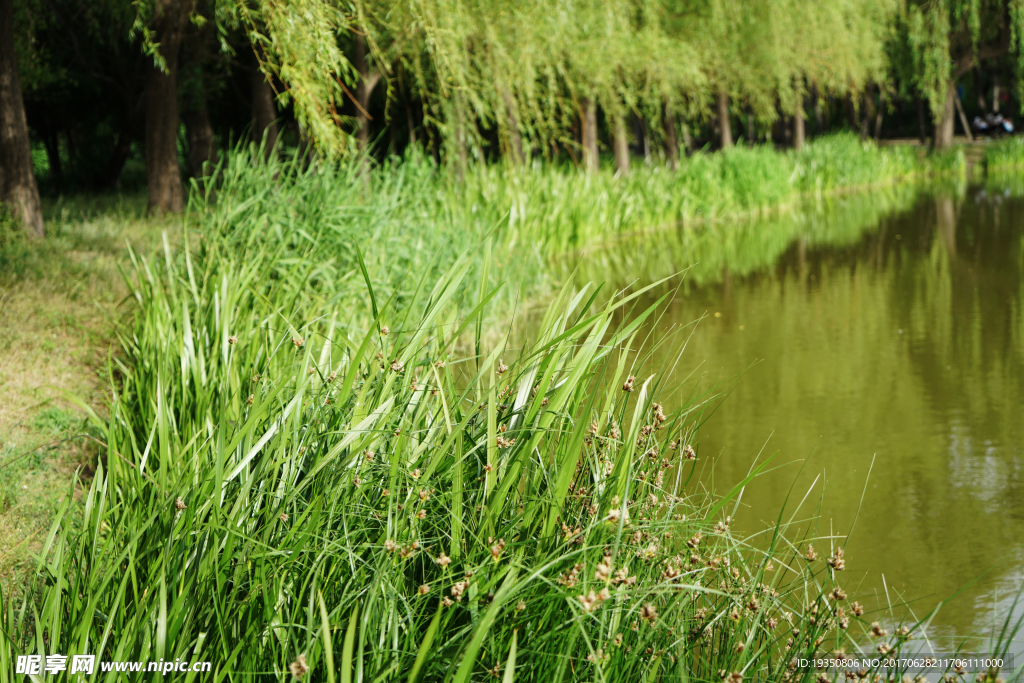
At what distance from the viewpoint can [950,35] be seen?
23.2 meters

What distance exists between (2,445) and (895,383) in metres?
5.28

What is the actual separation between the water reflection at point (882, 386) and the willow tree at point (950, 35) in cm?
1109

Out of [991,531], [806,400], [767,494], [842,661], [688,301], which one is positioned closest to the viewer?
[842,661]

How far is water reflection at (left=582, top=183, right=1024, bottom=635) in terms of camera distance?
149 inches

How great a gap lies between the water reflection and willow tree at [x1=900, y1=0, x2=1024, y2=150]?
11089 mm

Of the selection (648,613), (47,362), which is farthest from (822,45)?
(648,613)

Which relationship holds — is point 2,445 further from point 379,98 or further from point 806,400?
point 379,98

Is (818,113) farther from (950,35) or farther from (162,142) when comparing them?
(162,142)

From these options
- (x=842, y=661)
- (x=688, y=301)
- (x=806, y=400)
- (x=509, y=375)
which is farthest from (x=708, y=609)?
(x=688, y=301)

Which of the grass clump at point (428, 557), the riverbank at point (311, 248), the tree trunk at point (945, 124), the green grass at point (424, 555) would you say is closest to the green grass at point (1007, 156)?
the tree trunk at point (945, 124)

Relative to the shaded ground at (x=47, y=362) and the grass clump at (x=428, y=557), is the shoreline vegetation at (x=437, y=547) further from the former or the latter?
the shaded ground at (x=47, y=362)

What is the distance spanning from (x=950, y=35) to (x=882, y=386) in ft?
69.1

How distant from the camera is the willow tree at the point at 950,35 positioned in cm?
2159

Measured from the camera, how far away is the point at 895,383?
6.04 metres
